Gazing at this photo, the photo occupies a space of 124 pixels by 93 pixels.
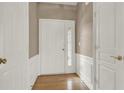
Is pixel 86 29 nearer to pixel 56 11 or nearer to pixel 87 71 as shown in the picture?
pixel 87 71

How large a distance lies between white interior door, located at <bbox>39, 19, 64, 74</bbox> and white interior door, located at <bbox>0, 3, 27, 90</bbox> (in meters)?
2.77

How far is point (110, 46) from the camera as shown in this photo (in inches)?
81.4

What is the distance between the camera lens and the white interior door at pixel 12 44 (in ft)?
5.32

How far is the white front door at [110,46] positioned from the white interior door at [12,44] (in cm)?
140

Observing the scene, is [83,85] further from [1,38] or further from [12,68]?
[1,38]

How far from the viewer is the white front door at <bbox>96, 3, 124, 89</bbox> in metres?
1.75

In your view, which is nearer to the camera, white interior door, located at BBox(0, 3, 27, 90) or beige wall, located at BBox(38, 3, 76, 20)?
white interior door, located at BBox(0, 3, 27, 90)

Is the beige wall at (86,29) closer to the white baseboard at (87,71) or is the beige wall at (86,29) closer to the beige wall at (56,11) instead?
the white baseboard at (87,71)

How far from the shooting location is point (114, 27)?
1.93 metres

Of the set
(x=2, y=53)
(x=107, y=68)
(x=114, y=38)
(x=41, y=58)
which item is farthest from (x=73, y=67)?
(x=2, y=53)

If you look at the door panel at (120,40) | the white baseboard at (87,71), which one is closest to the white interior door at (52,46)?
the white baseboard at (87,71)

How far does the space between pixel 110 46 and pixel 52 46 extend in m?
3.21

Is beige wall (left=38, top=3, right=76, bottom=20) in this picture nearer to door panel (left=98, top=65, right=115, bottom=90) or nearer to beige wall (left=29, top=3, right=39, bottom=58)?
beige wall (left=29, top=3, right=39, bottom=58)

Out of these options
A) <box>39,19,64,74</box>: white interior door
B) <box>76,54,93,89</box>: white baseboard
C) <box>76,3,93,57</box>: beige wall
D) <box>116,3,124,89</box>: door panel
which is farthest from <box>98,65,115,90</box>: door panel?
<box>39,19,64,74</box>: white interior door
